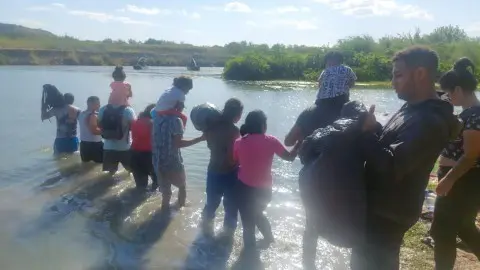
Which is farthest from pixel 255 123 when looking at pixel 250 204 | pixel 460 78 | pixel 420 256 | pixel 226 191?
pixel 420 256

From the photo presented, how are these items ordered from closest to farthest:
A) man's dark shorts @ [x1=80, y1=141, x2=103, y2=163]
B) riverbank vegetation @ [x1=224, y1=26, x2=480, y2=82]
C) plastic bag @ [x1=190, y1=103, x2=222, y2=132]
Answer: plastic bag @ [x1=190, y1=103, x2=222, y2=132] → man's dark shorts @ [x1=80, y1=141, x2=103, y2=163] → riverbank vegetation @ [x1=224, y1=26, x2=480, y2=82]

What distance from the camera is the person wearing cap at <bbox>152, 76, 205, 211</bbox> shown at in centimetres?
625

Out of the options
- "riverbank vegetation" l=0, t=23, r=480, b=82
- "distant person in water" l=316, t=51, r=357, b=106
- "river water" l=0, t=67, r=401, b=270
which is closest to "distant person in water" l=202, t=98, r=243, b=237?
"river water" l=0, t=67, r=401, b=270

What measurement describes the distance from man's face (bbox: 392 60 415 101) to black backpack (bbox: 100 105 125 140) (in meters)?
5.41

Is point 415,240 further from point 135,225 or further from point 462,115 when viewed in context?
point 135,225

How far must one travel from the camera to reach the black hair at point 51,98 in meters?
9.03

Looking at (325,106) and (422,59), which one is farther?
(325,106)

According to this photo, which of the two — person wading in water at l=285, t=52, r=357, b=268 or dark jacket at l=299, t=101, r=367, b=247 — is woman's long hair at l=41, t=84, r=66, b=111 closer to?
person wading in water at l=285, t=52, r=357, b=268

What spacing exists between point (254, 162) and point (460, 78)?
85.5 inches

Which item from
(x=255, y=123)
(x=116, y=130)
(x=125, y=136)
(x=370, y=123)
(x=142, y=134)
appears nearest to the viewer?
(x=370, y=123)

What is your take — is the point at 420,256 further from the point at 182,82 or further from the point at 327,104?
the point at 182,82

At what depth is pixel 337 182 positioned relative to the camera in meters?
2.73

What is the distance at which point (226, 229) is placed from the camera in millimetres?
6051

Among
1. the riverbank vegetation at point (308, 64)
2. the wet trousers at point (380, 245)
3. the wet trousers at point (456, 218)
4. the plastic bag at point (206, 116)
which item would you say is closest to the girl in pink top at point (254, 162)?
the plastic bag at point (206, 116)
